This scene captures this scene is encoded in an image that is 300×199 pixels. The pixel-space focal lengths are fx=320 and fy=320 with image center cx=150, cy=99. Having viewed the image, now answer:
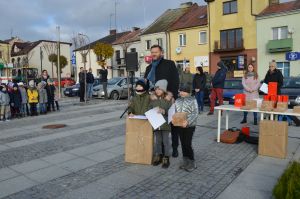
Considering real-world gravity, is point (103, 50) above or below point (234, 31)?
below

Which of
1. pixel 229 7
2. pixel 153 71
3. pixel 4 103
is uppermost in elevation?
pixel 229 7

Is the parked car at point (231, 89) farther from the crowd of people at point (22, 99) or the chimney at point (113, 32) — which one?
the chimney at point (113, 32)

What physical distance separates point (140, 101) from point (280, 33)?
2829 cm

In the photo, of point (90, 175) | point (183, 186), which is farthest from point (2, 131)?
point (183, 186)

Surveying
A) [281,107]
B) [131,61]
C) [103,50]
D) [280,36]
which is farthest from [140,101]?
[103,50]

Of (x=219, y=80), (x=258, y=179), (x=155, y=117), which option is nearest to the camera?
(x=258, y=179)

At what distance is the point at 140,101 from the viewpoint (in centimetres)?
566

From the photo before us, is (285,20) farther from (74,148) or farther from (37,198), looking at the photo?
(37,198)

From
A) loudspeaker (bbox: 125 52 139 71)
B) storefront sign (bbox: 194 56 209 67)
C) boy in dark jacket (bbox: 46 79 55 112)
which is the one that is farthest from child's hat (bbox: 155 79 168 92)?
storefront sign (bbox: 194 56 209 67)

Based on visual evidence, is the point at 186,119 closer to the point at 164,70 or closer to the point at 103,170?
the point at 164,70

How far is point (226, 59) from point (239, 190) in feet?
103

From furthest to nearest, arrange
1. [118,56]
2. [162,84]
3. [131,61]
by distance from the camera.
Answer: [118,56]
[131,61]
[162,84]

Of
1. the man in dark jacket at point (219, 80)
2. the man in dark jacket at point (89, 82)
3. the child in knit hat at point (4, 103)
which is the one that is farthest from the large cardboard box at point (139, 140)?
the man in dark jacket at point (89, 82)

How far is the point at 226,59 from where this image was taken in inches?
1358
